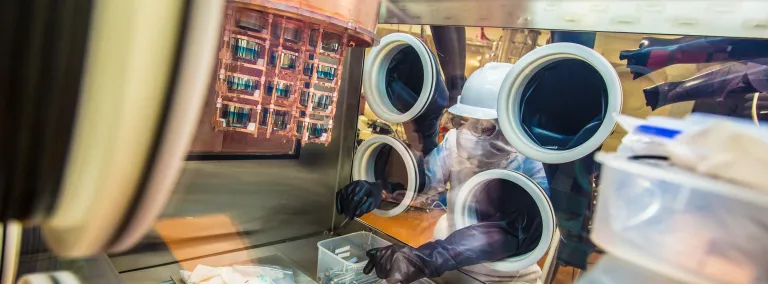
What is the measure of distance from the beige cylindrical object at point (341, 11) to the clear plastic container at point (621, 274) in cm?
51

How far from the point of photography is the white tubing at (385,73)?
1.22 m

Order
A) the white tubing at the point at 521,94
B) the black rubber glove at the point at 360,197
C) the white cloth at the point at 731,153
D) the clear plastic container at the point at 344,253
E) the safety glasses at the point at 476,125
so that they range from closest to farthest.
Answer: the white cloth at the point at 731,153 → the white tubing at the point at 521,94 → the safety glasses at the point at 476,125 → the clear plastic container at the point at 344,253 → the black rubber glove at the point at 360,197

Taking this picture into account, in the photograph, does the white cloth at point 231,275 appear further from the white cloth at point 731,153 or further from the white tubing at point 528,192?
the white cloth at point 731,153

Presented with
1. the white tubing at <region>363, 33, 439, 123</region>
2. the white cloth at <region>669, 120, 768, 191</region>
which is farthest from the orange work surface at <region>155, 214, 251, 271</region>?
the white cloth at <region>669, 120, 768, 191</region>

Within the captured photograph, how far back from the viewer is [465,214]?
1.16 metres

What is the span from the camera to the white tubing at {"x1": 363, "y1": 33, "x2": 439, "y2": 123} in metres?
1.22

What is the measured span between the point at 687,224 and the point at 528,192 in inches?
22.6

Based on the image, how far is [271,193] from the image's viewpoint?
53.5 inches

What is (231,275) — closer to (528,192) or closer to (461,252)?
(461,252)

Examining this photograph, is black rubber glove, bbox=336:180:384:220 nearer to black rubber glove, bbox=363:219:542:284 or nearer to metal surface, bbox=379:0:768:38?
black rubber glove, bbox=363:219:542:284

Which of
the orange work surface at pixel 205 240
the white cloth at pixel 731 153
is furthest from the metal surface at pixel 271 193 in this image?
the white cloth at pixel 731 153

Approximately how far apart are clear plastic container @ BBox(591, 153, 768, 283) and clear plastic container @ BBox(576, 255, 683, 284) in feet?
0.06

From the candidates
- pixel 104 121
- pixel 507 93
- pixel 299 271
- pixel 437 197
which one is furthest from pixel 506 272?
pixel 104 121

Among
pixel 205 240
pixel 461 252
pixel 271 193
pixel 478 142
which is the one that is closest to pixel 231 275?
pixel 205 240
